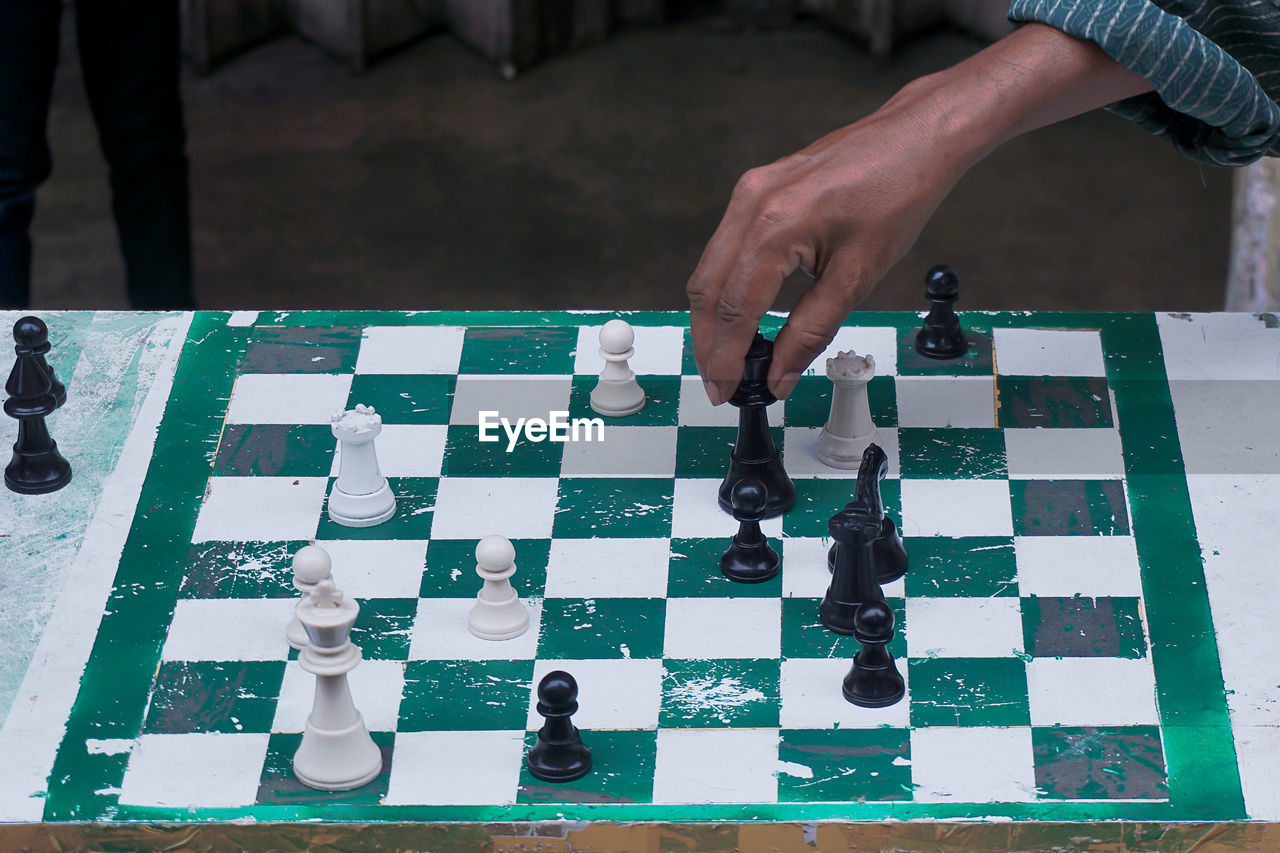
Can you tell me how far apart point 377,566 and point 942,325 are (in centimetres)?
82

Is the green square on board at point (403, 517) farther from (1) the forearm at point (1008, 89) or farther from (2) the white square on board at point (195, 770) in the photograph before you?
(1) the forearm at point (1008, 89)

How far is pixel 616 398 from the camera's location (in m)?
2.05

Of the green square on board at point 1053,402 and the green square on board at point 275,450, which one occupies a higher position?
the green square on board at point 1053,402

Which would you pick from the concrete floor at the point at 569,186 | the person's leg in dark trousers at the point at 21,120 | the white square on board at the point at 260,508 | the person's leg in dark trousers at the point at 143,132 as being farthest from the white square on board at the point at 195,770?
the concrete floor at the point at 569,186

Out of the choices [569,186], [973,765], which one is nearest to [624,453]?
[973,765]

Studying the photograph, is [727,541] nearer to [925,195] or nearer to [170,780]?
[925,195]

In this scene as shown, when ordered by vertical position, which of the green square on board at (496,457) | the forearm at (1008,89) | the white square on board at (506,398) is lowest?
the white square on board at (506,398)

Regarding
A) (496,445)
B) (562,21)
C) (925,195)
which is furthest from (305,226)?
(925,195)

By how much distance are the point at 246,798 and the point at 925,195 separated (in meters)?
0.87

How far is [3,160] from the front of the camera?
3.21 m

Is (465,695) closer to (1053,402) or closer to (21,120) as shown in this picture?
(1053,402)

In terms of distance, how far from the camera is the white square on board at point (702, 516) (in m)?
1.84

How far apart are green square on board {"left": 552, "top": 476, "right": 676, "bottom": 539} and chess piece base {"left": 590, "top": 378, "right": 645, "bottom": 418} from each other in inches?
5.4

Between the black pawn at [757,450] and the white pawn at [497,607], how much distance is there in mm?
298
